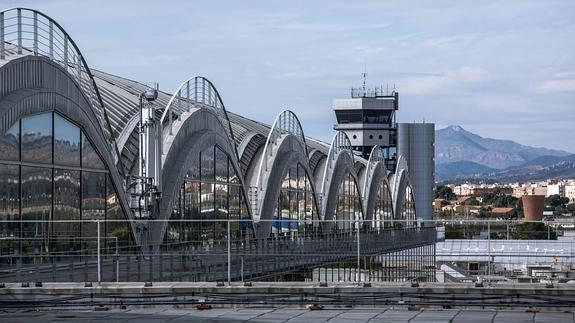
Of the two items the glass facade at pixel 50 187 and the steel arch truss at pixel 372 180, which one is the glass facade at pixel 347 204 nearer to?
the steel arch truss at pixel 372 180

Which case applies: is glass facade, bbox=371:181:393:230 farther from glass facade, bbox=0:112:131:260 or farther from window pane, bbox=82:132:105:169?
glass facade, bbox=0:112:131:260

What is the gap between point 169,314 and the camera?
75.4 ft

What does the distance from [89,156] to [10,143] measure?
7.14 metres

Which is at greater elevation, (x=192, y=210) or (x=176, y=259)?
(x=192, y=210)

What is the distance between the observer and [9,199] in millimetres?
34156

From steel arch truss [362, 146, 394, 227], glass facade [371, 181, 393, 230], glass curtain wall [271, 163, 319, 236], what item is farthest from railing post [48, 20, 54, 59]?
glass facade [371, 181, 393, 230]

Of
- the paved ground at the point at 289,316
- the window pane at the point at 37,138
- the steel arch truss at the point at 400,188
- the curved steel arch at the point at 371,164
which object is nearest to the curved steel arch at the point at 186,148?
the window pane at the point at 37,138

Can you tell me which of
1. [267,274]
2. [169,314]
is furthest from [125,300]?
[267,274]

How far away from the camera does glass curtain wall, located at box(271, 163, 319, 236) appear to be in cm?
7025

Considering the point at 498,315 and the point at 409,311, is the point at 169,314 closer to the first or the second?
the point at 409,311

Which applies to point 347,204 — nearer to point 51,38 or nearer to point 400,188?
point 400,188

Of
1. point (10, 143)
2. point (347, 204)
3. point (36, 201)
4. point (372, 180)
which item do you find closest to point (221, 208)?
point (36, 201)

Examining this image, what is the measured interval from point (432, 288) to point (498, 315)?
2015 millimetres

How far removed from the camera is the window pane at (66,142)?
38188 mm
